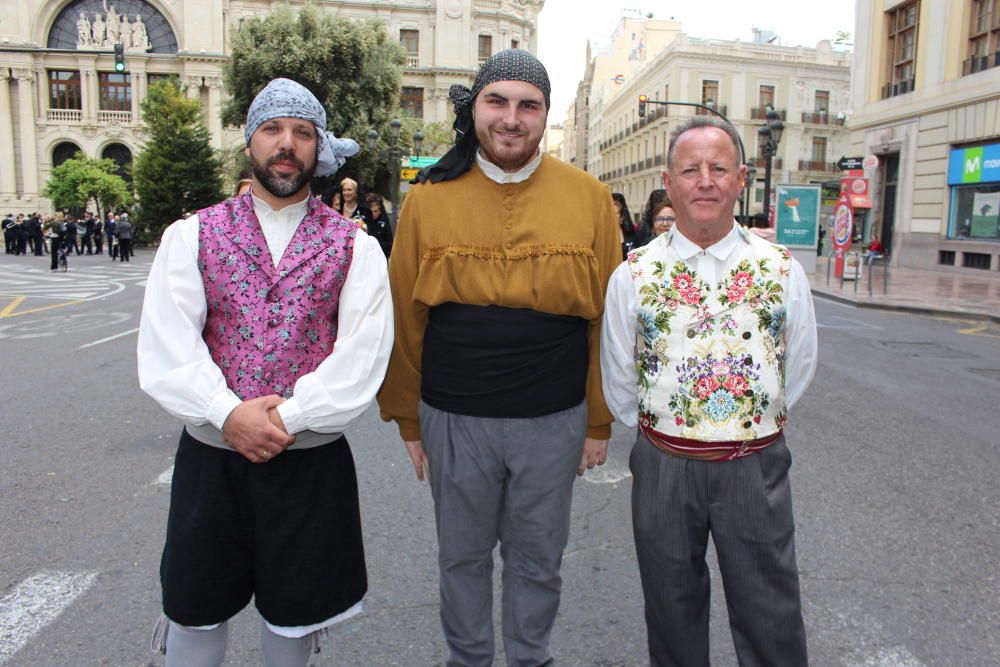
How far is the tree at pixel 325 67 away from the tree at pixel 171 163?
3.38 metres

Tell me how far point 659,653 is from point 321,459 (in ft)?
4.15

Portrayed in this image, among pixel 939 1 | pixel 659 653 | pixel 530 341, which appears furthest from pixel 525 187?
pixel 939 1

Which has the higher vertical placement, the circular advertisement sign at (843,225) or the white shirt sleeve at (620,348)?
the circular advertisement sign at (843,225)

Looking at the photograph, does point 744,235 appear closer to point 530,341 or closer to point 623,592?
point 530,341

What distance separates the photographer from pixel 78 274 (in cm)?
2277

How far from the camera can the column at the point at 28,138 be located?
5303 cm

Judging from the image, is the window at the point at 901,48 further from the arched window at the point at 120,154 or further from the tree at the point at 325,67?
the arched window at the point at 120,154

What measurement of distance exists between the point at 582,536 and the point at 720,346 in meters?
2.02

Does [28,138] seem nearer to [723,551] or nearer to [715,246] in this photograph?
[715,246]

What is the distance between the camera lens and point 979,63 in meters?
24.1

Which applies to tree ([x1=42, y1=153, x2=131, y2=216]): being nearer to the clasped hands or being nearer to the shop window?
the shop window

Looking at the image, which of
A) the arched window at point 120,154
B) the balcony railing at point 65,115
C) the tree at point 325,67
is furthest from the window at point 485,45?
the balcony railing at point 65,115

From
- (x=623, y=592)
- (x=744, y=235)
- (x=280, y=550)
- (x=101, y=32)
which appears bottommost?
(x=623, y=592)

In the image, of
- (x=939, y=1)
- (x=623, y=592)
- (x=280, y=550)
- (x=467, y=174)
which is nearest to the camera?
(x=280, y=550)
